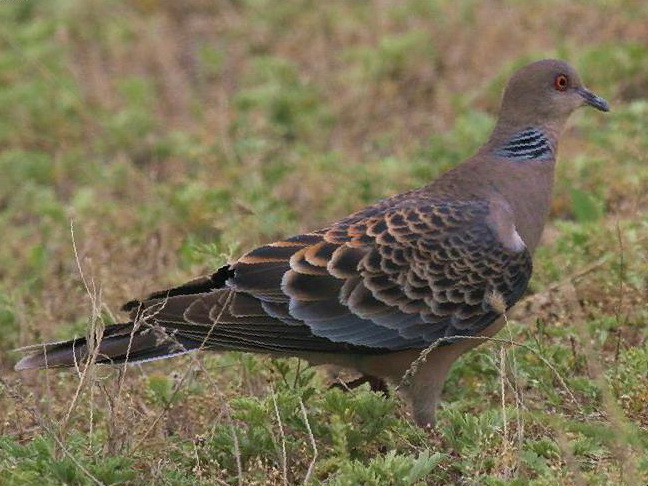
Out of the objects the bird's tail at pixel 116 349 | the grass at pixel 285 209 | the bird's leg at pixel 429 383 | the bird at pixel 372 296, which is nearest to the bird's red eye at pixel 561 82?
the grass at pixel 285 209

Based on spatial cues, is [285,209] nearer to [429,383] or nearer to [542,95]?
[542,95]

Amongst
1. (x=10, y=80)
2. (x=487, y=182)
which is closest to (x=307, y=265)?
(x=487, y=182)

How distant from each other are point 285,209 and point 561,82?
1.77m

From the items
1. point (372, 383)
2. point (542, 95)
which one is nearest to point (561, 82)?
point (542, 95)

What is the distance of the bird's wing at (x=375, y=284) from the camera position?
4988 mm

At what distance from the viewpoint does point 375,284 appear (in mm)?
5105

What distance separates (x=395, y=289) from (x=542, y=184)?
0.82 metres

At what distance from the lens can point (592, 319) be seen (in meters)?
5.70

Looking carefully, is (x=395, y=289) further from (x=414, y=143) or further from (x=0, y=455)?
(x=414, y=143)

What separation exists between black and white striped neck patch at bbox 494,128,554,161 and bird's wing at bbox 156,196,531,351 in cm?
44

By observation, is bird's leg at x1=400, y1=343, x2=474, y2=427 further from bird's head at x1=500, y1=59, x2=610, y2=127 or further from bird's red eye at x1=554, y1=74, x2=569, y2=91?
bird's red eye at x1=554, y1=74, x2=569, y2=91

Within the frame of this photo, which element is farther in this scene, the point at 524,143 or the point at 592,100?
the point at 592,100

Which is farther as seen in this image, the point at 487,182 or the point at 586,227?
the point at 586,227

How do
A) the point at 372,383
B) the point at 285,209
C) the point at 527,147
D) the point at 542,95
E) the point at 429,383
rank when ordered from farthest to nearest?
the point at 285,209 < the point at 542,95 < the point at 527,147 < the point at 372,383 < the point at 429,383
